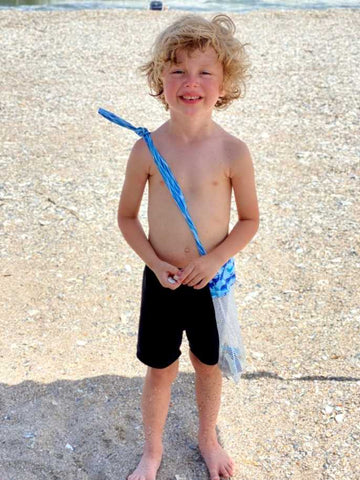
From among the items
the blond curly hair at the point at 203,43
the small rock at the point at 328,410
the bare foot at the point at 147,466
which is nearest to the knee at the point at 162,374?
the bare foot at the point at 147,466

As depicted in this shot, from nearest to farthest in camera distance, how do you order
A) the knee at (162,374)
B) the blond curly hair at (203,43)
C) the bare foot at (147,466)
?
the blond curly hair at (203,43), the knee at (162,374), the bare foot at (147,466)

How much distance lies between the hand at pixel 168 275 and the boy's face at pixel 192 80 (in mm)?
521

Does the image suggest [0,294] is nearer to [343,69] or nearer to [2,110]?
[2,110]

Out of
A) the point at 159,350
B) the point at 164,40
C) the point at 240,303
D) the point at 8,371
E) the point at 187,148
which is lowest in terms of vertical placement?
the point at 8,371

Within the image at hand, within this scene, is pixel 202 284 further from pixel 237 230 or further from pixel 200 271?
pixel 237 230

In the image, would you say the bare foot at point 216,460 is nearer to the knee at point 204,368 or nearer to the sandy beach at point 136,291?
the sandy beach at point 136,291

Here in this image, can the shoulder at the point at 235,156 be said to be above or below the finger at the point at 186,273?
above

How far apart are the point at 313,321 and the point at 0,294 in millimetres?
1763

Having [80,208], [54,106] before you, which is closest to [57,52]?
[54,106]

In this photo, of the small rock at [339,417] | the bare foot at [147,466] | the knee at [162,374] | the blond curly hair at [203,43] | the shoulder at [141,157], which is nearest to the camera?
the blond curly hair at [203,43]

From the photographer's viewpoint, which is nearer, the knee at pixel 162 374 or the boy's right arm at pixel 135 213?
the boy's right arm at pixel 135 213

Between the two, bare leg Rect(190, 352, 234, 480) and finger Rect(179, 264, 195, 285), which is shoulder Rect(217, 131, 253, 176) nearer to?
finger Rect(179, 264, 195, 285)

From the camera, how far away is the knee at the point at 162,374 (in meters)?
2.59

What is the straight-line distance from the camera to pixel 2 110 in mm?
7020
